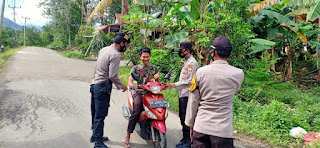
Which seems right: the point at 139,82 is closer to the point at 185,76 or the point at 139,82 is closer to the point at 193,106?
the point at 185,76

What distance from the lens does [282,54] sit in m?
10.6

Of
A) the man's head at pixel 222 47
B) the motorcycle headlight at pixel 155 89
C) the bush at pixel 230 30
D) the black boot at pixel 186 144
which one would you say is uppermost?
the bush at pixel 230 30

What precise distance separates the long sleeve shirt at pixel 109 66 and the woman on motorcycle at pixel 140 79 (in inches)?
14.7

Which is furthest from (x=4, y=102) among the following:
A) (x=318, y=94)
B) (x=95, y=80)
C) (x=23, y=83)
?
(x=318, y=94)

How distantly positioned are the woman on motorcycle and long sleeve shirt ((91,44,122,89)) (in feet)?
1.23

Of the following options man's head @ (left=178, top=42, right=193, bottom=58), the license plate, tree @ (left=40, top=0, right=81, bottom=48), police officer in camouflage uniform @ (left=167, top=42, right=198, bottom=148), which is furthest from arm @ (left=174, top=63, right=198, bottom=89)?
tree @ (left=40, top=0, right=81, bottom=48)

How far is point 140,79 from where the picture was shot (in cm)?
388

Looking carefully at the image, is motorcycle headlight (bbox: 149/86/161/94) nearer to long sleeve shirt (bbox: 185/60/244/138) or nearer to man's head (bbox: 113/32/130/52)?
man's head (bbox: 113/32/130/52)

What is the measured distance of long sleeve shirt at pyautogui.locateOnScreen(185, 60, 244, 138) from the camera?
2.03 metres

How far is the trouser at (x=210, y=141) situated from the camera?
204 centimetres

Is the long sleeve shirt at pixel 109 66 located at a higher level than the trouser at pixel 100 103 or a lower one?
higher

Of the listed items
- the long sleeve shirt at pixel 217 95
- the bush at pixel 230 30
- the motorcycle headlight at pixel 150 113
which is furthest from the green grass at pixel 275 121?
the long sleeve shirt at pixel 217 95

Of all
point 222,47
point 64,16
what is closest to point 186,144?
point 222,47

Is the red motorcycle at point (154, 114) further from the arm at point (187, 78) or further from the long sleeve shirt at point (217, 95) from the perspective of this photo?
the long sleeve shirt at point (217, 95)
